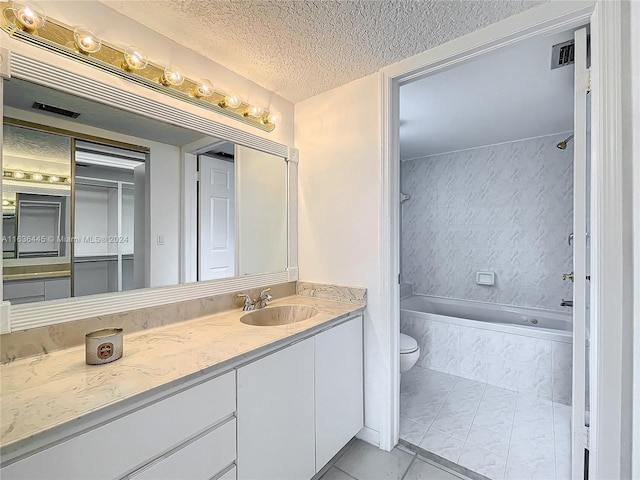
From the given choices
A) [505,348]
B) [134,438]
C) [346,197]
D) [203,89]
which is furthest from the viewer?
[505,348]

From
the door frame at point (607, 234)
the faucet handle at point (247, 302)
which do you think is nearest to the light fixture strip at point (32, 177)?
the faucet handle at point (247, 302)

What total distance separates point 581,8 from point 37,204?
231 cm

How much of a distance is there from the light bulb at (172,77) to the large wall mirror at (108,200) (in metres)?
0.19

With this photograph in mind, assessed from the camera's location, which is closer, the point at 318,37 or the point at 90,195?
the point at 90,195

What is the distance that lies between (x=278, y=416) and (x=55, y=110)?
1539 millimetres

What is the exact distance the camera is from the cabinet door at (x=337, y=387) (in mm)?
1440

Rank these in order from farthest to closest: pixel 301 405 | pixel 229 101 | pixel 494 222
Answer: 1. pixel 494 222
2. pixel 229 101
3. pixel 301 405

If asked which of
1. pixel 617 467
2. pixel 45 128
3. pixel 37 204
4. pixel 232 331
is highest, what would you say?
pixel 45 128

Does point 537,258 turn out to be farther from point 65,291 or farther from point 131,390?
point 65,291

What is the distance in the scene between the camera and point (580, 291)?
4.16 ft

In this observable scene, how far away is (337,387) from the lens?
1550mm

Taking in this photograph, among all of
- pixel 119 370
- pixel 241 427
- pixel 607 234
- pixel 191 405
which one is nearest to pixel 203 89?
pixel 119 370

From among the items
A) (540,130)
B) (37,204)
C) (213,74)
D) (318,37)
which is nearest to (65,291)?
(37,204)

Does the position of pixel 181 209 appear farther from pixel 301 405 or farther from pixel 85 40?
pixel 301 405
